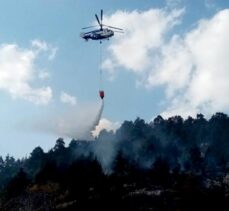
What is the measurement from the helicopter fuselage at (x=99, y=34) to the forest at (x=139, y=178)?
3282 centimetres

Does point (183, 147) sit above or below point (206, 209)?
above

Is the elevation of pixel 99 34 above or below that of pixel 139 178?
above

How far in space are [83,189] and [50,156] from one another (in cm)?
8540

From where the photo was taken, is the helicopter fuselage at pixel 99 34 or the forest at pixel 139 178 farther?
the forest at pixel 139 178

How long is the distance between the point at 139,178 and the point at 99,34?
180 feet

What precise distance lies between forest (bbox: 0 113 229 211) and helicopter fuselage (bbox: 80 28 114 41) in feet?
108

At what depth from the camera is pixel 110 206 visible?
97750 millimetres

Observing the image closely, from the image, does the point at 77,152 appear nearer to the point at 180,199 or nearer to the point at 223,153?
the point at 223,153

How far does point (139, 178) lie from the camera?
13075cm

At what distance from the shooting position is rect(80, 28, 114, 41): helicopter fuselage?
281ft

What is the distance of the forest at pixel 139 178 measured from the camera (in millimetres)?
101188

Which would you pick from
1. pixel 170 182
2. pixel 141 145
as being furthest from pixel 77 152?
pixel 170 182

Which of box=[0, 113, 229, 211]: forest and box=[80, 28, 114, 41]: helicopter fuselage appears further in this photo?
box=[0, 113, 229, 211]: forest

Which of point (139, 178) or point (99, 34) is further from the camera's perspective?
point (139, 178)
